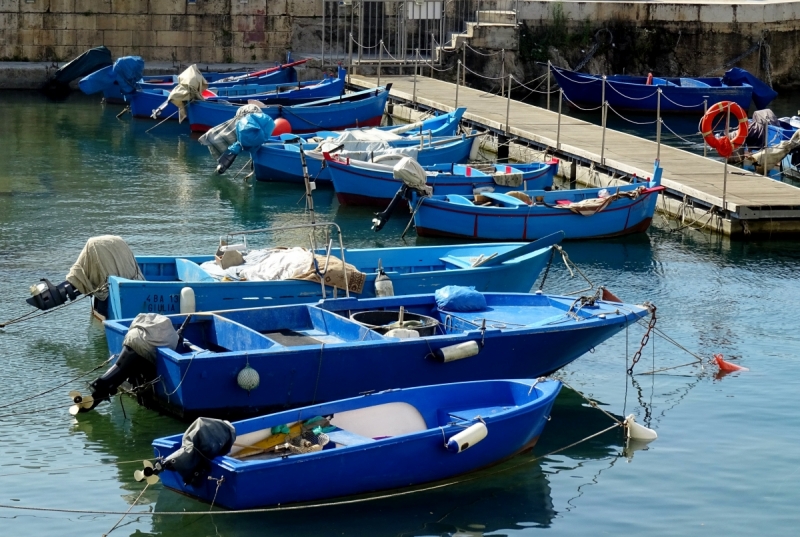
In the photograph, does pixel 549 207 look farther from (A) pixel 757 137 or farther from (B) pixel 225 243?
(A) pixel 757 137

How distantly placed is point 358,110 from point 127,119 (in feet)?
17.9

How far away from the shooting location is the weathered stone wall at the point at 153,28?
2922 centimetres

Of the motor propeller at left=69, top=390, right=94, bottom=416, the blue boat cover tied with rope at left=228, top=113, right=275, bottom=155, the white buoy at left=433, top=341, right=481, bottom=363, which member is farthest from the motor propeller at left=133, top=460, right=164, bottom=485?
the blue boat cover tied with rope at left=228, top=113, right=275, bottom=155

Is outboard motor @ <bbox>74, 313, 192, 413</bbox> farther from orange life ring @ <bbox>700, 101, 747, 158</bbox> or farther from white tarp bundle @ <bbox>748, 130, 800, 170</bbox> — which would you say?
white tarp bundle @ <bbox>748, 130, 800, 170</bbox>

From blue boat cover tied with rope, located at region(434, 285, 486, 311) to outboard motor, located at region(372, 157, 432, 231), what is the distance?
4.84 metres

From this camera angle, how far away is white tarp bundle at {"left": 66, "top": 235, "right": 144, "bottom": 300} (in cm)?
1127

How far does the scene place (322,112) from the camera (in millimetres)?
23859

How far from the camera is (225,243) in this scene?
12.6 meters

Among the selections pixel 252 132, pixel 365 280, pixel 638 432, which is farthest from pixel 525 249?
pixel 252 132

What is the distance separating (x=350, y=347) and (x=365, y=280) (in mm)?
2040

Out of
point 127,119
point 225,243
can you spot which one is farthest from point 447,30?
point 225,243

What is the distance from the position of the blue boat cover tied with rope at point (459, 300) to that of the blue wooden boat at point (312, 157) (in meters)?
8.34

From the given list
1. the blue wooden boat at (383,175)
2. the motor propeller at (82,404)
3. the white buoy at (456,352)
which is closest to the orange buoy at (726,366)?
the white buoy at (456,352)

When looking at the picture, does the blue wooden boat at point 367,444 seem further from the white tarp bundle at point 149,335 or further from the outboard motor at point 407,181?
the outboard motor at point 407,181
